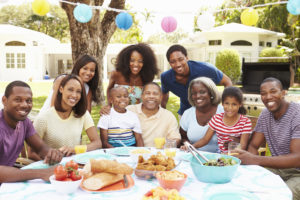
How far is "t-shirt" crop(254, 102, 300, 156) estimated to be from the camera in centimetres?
279

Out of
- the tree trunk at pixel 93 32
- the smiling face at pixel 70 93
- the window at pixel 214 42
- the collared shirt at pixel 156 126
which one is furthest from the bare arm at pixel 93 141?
the window at pixel 214 42

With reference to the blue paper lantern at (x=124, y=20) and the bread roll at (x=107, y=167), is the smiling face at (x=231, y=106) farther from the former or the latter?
the blue paper lantern at (x=124, y=20)

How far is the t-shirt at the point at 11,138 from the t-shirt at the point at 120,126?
2.76ft

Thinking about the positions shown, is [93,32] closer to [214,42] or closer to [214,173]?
[214,173]

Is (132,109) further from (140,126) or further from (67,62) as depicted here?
(67,62)

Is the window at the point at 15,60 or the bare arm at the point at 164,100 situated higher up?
the window at the point at 15,60

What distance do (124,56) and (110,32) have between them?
18.6 ft

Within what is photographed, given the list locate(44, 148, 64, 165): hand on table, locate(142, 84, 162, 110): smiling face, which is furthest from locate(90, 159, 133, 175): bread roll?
locate(142, 84, 162, 110): smiling face

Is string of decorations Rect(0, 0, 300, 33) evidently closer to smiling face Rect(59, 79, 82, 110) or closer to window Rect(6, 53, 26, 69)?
smiling face Rect(59, 79, 82, 110)

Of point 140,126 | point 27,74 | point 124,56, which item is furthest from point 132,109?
point 27,74

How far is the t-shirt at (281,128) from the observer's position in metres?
2.79

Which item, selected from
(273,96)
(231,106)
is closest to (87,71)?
(231,106)

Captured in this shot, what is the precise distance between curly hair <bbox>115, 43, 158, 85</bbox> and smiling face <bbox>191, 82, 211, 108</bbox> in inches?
50.9

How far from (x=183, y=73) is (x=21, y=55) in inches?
940
